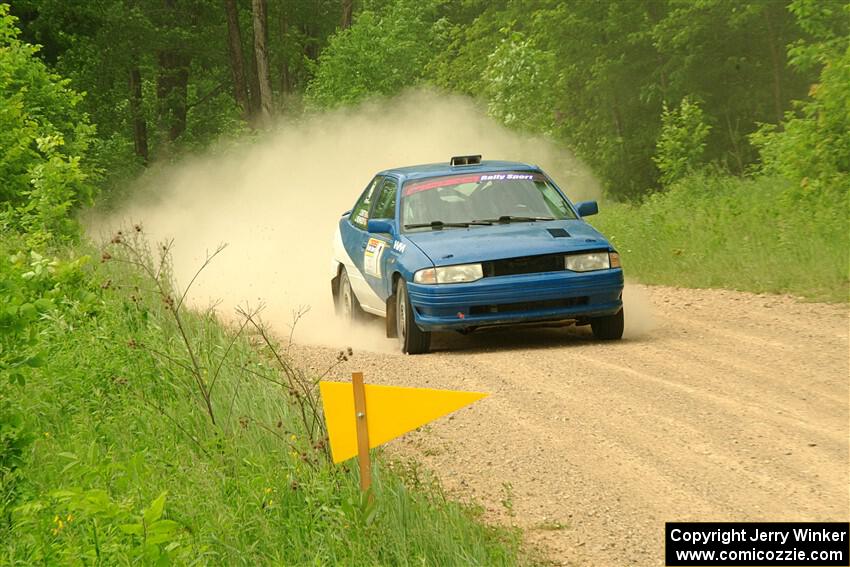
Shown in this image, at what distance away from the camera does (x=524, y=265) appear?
11.5 metres

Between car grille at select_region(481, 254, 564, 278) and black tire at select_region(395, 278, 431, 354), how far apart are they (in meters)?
0.77

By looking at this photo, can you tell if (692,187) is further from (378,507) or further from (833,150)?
(378,507)

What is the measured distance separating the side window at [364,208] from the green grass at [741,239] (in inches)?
155

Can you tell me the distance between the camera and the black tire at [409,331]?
1169cm

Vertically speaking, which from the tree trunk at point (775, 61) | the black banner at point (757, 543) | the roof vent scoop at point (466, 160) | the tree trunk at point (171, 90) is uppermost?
the tree trunk at point (171, 90)

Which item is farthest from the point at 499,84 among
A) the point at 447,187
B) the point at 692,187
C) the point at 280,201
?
the point at 447,187

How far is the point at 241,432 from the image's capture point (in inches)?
314

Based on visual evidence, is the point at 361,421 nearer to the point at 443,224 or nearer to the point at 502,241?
the point at 502,241

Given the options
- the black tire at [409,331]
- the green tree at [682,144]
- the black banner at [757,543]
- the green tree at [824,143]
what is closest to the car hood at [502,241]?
the black tire at [409,331]

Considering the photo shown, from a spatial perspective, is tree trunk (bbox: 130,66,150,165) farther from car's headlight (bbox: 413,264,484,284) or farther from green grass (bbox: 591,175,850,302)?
car's headlight (bbox: 413,264,484,284)

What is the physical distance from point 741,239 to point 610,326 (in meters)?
5.85

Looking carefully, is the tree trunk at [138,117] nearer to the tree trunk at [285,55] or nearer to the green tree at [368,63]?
the green tree at [368,63]

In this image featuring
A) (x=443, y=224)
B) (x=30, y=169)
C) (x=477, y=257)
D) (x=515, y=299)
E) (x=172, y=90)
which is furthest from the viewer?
(x=172, y=90)

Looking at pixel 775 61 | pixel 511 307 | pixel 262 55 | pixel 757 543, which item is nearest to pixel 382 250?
pixel 511 307
